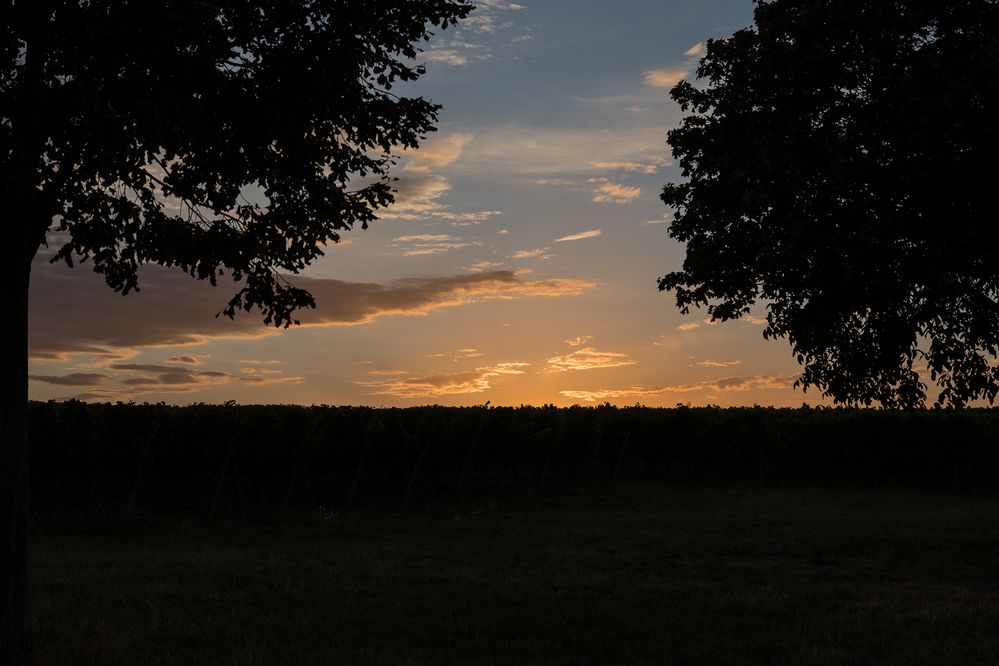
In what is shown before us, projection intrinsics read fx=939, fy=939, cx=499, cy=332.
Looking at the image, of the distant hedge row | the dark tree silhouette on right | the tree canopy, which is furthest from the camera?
the distant hedge row

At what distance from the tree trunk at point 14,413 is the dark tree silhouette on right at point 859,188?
12.1 m

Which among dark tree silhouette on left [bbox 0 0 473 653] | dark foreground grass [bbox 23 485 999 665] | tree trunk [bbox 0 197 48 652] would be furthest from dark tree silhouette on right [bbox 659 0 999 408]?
tree trunk [bbox 0 197 48 652]

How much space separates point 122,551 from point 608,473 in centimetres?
2980

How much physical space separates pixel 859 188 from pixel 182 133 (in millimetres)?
12004

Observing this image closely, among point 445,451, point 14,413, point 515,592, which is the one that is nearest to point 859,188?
point 515,592

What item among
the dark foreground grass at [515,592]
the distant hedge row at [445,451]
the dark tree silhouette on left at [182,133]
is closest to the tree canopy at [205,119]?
the dark tree silhouette on left at [182,133]

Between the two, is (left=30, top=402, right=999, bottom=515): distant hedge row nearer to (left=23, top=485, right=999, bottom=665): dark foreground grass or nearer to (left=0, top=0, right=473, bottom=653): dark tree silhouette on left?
(left=23, top=485, right=999, bottom=665): dark foreground grass

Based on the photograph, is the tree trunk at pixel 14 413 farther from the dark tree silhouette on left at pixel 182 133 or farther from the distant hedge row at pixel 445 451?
the distant hedge row at pixel 445 451

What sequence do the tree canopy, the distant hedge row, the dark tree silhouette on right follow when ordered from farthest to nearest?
the distant hedge row, the dark tree silhouette on right, the tree canopy

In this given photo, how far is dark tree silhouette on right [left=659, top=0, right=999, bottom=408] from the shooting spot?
1650 centimetres

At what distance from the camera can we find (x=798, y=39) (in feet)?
61.6

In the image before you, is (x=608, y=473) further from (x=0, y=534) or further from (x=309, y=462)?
(x=0, y=534)

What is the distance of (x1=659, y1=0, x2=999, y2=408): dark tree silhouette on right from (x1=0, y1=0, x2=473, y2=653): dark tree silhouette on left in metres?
8.16

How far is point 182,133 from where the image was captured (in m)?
10.1
